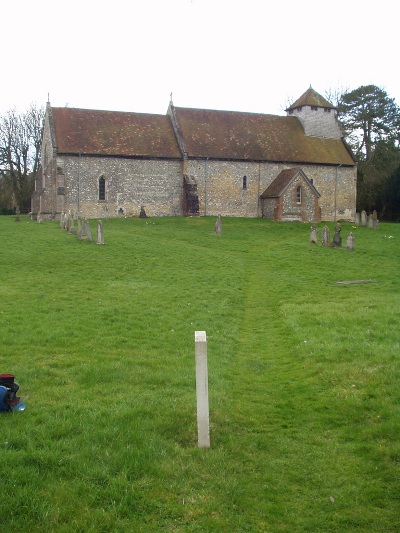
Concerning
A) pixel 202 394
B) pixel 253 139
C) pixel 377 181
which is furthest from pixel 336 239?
pixel 377 181

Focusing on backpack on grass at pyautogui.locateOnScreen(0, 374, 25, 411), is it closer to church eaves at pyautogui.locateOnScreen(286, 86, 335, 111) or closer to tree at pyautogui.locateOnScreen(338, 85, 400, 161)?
church eaves at pyautogui.locateOnScreen(286, 86, 335, 111)

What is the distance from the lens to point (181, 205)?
40.0m

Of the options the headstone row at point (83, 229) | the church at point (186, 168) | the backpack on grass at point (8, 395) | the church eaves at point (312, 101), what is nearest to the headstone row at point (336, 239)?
the headstone row at point (83, 229)

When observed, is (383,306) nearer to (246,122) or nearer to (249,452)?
(249,452)

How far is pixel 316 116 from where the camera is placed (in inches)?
1774

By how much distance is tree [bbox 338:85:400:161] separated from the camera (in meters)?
56.1

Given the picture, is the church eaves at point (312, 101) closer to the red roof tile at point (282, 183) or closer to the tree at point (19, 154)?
the red roof tile at point (282, 183)

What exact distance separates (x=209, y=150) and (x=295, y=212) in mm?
7916

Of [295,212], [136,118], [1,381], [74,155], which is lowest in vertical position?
[1,381]

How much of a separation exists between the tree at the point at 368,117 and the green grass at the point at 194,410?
45930mm

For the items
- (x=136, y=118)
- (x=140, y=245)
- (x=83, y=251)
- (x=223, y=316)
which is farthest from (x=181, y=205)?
(x=223, y=316)

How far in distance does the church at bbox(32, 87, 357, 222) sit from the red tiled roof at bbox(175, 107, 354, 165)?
3.4 inches

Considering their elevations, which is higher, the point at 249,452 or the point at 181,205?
the point at 181,205

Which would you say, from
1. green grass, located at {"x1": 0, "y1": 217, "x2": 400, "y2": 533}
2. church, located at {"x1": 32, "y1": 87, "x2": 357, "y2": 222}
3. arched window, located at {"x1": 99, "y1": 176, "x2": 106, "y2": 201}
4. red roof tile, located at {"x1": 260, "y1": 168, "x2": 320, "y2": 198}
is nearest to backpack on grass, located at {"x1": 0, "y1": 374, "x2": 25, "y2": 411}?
green grass, located at {"x1": 0, "y1": 217, "x2": 400, "y2": 533}
